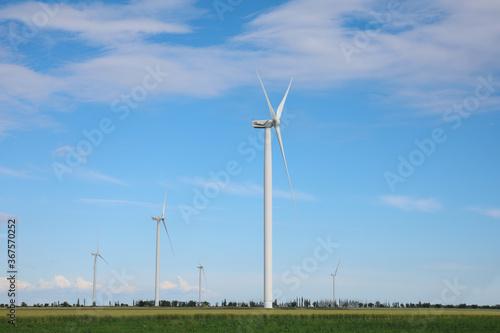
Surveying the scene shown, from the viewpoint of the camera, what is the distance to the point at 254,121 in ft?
348

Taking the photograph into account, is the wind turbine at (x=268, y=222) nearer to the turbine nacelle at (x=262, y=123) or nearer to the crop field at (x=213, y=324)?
the turbine nacelle at (x=262, y=123)

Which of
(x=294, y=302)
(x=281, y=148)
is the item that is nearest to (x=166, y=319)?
(x=281, y=148)

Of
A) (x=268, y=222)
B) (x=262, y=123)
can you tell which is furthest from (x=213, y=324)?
(x=262, y=123)

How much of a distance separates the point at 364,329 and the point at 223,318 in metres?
20.9

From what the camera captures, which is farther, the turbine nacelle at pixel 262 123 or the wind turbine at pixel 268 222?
the turbine nacelle at pixel 262 123

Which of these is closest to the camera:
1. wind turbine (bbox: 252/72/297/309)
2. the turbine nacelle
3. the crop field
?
the crop field

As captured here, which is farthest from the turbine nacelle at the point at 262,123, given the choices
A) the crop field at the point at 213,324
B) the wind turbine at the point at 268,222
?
the crop field at the point at 213,324

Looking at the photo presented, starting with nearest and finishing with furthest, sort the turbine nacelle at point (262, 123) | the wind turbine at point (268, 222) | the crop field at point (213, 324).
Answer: the crop field at point (213, 324)
the wind turbine at point (268, 222)
the turbine nacelle at point (262, 123)

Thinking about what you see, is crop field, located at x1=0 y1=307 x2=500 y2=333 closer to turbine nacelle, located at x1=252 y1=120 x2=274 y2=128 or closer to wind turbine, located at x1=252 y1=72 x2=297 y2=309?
wind turbine, located at x1=252 y1=72 x2=297 y2=309

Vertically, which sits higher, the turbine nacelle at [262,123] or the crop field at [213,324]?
the turbine nacelle at [262,123]

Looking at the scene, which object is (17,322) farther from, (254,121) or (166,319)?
(254,121)

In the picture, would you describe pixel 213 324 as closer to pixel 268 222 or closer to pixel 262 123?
pixel 268 222

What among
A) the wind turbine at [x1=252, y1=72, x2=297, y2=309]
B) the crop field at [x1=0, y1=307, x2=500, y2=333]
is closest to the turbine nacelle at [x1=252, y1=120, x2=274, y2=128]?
the wind turbine at [x1=252, y1=72, x2=297, y2=309]

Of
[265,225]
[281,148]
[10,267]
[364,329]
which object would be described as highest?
[281,148]
